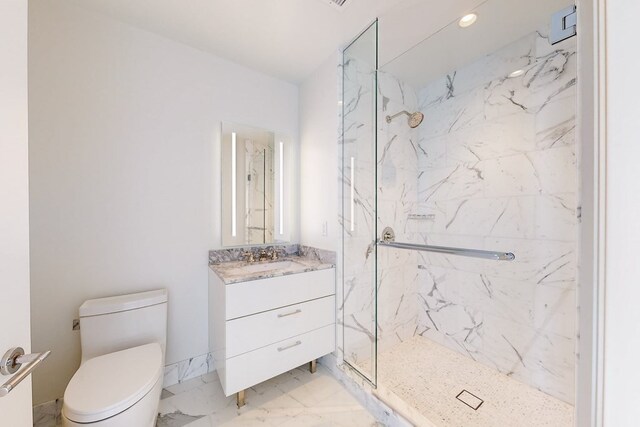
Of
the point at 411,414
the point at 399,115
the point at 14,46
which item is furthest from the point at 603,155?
the point at 399,115

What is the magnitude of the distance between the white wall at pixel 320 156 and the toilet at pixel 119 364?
45.1 inches

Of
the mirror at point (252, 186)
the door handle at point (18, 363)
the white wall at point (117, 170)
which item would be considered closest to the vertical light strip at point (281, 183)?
the mirror at point (252, 186)

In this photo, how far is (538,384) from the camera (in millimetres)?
1514

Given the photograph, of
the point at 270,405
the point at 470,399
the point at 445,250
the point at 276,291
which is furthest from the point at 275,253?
the point at 470,399

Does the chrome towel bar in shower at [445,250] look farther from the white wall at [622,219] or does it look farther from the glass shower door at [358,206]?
the white wall at [622,219]

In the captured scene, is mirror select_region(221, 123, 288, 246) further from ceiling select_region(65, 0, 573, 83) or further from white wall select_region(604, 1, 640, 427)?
white wall select_region(604, 1, 640, 427)

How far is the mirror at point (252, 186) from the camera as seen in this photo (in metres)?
1.85

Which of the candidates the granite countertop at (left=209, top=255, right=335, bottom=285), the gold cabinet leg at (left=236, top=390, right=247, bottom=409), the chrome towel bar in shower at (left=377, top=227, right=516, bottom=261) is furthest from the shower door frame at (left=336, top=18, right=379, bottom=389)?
the gold cabinet leg at (left=236, top=390, right=247, bottom=409)

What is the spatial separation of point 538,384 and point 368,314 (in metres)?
1.12

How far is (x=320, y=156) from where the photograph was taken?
1922 millimetres

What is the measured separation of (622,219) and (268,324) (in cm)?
151

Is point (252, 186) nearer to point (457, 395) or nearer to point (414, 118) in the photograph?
point (414, 118)

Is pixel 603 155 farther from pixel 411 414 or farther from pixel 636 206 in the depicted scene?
pixel 411 414

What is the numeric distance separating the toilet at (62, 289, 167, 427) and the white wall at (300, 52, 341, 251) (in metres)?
1.15
